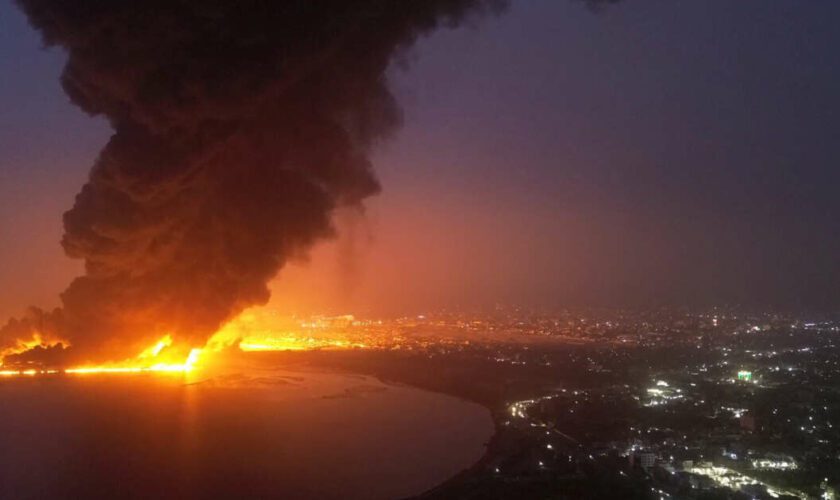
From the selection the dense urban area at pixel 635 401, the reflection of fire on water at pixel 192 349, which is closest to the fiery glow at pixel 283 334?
the reflection of fire on water at pixel 192 349

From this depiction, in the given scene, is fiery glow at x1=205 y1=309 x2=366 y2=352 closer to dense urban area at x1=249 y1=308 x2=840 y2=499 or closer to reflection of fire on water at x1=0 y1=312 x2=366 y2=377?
reflection of fire on water at x1=0 y1=312 x2=366 y2=377

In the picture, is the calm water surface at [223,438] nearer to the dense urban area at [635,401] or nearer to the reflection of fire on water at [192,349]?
the reflection of fire on water at [192,349]

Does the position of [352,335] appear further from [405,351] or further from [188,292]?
[188,292]

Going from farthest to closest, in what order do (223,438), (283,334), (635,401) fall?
(283,334), (635,401), (223,438)

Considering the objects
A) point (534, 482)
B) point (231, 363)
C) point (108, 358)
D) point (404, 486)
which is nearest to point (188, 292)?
point (108, 358)

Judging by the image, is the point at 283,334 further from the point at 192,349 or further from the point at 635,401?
the point at 635,401

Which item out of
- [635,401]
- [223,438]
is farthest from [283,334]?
[223,438]

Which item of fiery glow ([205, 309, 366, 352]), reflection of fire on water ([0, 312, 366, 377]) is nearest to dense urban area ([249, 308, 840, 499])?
fiery glow ([205, 309, 366, 352])

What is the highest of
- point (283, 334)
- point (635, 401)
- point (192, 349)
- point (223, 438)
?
point (283, 334)
